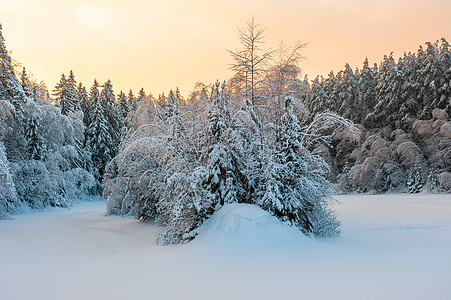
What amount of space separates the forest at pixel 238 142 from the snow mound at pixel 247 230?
55cm

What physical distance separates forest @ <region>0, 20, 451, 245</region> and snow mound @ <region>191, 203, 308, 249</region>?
55 cm

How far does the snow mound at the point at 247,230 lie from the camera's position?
24.8 feet

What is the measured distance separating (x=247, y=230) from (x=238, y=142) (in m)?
2.58

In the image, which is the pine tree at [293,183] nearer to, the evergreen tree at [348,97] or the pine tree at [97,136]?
the pine tree at [97,136]

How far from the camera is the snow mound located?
7.54 metres

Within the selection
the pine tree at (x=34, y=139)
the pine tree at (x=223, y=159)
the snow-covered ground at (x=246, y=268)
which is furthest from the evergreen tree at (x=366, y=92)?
the pine tree at (x=223, y=159)

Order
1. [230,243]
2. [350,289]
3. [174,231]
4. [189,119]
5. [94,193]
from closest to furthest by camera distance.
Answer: [350,289] → [230,243] → [174,231] → [189,119] → [94,193]

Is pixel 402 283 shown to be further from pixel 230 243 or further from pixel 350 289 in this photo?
pixel 230 243

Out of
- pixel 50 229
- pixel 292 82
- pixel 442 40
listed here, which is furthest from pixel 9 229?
pixel 442 40

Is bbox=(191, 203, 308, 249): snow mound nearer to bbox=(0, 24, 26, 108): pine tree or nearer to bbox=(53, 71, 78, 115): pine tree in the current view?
bbox=(0, 24, 26, 108): pine tree

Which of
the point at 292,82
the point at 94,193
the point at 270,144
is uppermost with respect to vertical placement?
the point at 292,82

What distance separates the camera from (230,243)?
7.40m

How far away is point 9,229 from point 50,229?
1.66m

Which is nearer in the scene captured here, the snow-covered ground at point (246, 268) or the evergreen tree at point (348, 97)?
the snow-covered ground at point (246, 268)
